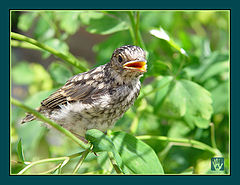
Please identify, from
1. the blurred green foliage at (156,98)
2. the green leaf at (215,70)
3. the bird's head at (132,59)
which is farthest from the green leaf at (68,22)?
the green leaf at (215,70)

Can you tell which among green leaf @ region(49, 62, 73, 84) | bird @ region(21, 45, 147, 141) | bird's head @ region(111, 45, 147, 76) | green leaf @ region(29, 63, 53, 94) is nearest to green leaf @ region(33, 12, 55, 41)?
green leaf @ region(49, 62, 73, 84)

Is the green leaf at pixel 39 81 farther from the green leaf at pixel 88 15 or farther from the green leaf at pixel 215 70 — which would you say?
the green leaf at pixel 215 70

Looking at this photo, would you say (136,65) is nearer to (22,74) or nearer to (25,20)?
(25,20)

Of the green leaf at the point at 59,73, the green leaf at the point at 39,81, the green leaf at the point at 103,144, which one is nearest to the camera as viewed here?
the green leaf at the point at 103,144

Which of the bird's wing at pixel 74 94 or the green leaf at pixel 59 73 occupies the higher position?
the green leaf at pixel 59 73

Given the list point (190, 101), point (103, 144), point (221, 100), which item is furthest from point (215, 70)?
point (103, 144)

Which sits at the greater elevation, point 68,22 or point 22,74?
point 68,22
